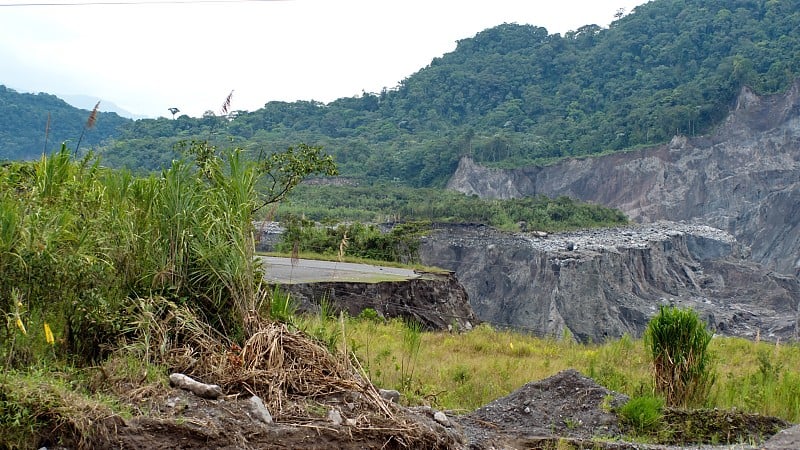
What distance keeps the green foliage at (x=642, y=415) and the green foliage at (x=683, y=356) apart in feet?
3.31

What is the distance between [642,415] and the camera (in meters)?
6.55

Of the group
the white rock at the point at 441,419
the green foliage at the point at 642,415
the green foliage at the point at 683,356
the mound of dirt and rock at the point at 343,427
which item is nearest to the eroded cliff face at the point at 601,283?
the green foliage at the point at 683,356

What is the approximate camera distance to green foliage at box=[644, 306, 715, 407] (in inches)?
297

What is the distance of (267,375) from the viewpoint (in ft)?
16.2

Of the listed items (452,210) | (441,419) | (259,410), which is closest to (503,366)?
(441,419)

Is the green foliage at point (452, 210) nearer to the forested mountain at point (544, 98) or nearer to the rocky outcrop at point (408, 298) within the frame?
the forested mountain at point (544, 98)

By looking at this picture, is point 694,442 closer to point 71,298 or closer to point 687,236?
point 71,298

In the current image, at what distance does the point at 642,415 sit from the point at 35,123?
64.0 metres

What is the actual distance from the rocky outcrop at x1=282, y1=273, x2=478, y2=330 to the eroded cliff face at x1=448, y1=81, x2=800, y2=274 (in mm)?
43140

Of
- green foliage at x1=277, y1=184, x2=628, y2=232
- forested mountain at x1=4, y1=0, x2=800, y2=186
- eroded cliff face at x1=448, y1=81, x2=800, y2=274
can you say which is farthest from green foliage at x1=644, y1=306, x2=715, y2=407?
eroded cliff face at x1=448, y1=81, x2=800, y2=274

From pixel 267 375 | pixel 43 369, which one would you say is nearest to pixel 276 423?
pixel 267 375

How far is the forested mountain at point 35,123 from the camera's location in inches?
2036

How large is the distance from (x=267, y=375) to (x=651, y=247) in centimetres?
4082

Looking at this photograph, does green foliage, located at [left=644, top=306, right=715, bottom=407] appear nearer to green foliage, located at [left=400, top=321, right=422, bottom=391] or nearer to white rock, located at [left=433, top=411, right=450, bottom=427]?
green foliage, located at [left=400, top=321, right=422, bottom=391]
